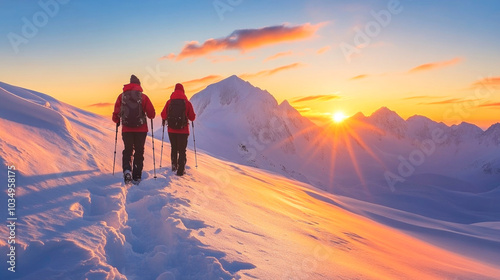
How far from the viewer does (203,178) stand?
10977mm

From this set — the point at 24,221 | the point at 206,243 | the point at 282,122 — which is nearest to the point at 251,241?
the point at 206,243

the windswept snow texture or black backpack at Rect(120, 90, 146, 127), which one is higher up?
black backpack at Rect(120, 90, 146, 127)

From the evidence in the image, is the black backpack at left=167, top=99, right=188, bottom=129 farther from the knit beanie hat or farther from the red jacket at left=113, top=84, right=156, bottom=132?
the knit beanie hat

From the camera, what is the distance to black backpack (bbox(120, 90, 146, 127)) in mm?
8297

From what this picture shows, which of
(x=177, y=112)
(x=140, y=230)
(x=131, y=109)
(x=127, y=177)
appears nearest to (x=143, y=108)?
(x=131, y=109)

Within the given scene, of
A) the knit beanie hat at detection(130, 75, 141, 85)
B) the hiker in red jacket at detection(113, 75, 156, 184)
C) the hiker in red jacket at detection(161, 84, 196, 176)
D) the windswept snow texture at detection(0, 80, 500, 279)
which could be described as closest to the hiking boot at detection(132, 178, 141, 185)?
the hiker in red jacket at detection(113, 75, 156, 184)

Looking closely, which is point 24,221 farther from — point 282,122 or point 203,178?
point 282,122

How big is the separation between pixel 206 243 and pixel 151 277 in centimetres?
106

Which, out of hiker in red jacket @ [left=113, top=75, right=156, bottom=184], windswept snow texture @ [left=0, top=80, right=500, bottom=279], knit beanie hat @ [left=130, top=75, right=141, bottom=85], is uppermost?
knit beanie hat @ [left=130, top=75, right=141, bottom=85]

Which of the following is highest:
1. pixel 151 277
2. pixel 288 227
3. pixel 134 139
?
pixel 134 139

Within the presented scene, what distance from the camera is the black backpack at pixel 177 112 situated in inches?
400

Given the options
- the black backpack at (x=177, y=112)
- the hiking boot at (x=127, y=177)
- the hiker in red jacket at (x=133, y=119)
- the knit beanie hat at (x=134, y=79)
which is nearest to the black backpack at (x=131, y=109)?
the hiker in red jacket at (x=133, y=119)

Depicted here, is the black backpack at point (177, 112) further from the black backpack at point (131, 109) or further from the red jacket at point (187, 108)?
the black backpack at point (131, 109)

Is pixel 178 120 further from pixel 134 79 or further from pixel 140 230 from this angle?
pixel 140 230
